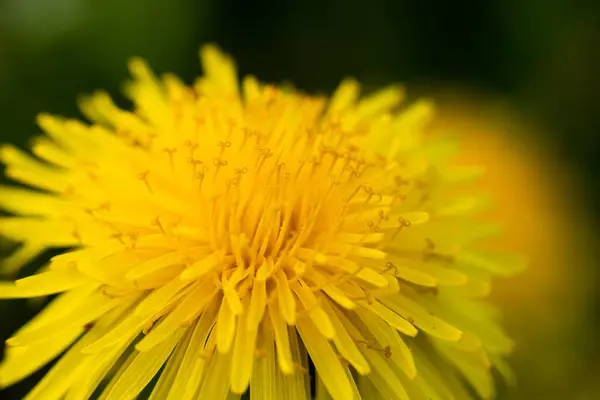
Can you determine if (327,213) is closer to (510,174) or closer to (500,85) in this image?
(510,174)

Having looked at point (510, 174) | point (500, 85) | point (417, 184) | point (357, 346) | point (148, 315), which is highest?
point (500, 85)

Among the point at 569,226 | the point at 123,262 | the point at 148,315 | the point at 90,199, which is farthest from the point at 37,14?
the point at 569,226

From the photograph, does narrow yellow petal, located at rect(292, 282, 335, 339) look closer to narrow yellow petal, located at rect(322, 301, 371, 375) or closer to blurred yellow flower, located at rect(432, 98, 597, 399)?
narrow yellow petal, located at rect(322, 301, 371, 375)

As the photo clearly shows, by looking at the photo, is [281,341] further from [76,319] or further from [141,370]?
[76,319]

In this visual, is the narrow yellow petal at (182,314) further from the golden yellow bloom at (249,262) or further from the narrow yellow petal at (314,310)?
the narrow yellow petal at (314,310)

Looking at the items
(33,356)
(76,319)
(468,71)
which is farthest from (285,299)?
(468,71)

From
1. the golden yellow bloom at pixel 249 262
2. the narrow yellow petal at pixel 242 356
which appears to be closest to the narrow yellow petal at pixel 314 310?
the golden yellow bloom at pixel 249 262

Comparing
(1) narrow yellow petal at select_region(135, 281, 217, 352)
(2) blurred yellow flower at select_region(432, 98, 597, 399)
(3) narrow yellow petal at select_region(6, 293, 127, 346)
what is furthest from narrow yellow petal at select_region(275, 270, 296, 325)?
(2) blurred yellow flower at select_region(432, 98, 597, 399)
